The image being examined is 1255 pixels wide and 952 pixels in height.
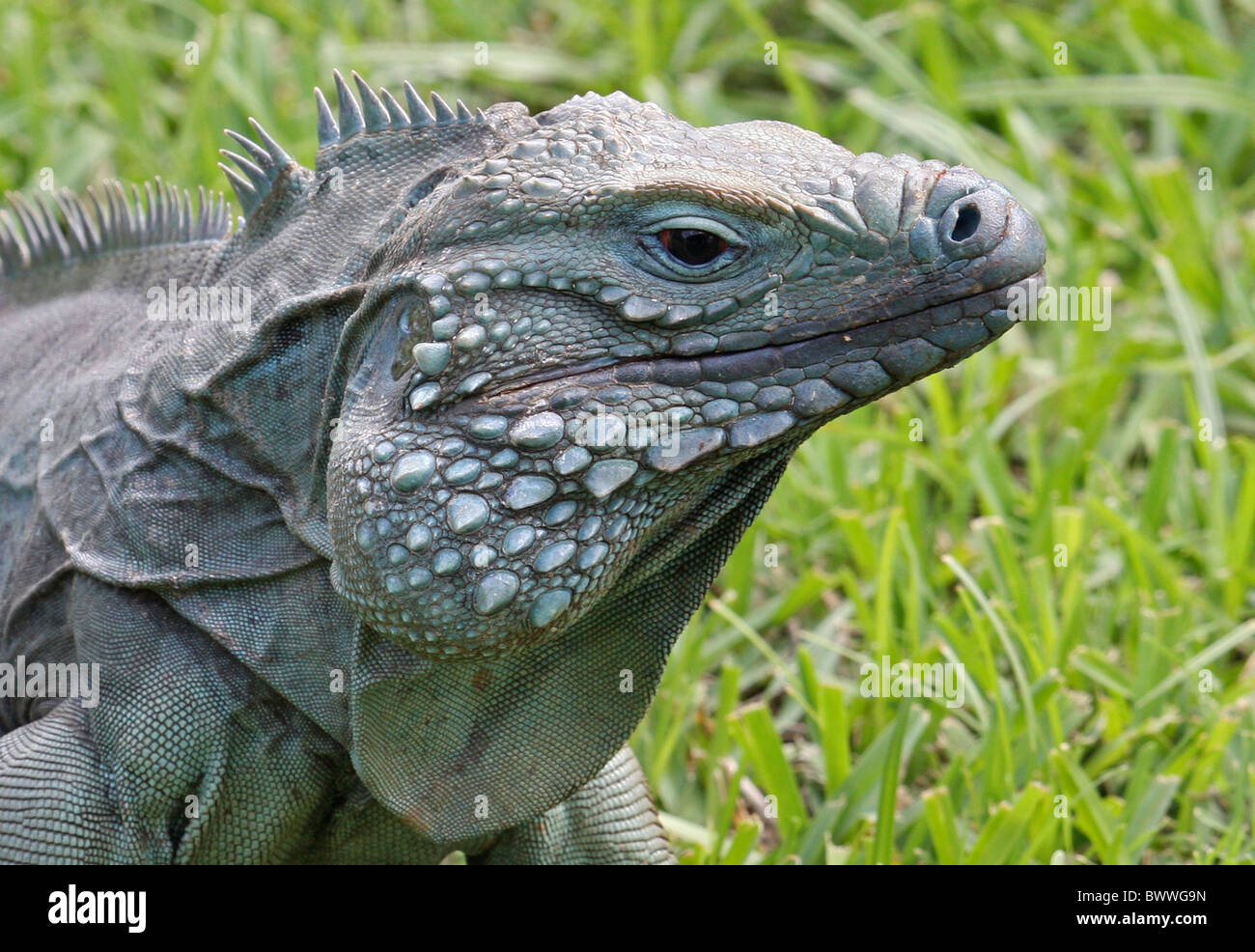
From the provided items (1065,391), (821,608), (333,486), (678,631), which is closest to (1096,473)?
(1065,391)

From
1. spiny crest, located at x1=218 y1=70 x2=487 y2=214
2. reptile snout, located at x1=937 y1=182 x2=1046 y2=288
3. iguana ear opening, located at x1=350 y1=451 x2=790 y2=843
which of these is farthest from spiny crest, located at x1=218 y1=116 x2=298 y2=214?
reptile snout, located at x1=937 y1=182 x2=1046 y2=288

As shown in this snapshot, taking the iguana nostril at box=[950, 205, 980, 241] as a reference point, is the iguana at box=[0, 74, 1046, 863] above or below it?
below

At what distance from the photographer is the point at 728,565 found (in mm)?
5590

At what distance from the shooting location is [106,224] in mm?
4371

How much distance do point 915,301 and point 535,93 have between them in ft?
17.6
